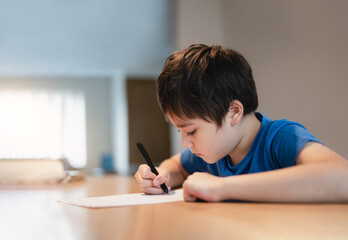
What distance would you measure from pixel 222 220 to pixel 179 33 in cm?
Result: 248

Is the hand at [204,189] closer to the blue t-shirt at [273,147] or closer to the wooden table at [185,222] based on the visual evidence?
the wooden table at [185,222]

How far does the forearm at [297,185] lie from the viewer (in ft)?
1.80

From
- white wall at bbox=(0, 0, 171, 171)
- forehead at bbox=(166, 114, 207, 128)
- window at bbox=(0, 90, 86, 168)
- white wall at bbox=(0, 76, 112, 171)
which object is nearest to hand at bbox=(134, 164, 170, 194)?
forehead at bbox=(166, 114, 207, 128)

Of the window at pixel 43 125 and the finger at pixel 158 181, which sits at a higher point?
the finger at pixel 158 181

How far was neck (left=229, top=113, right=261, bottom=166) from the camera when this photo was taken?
82 cm

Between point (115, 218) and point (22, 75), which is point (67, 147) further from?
point (115, 218)

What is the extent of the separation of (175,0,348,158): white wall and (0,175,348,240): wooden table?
1090mm

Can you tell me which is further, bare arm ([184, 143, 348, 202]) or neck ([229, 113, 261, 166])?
neck ([229, 113, 261, 166])

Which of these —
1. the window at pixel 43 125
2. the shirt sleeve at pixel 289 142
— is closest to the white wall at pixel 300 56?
the shirt sleeve at pixel 289 142

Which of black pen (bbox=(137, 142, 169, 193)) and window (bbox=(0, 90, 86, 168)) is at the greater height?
black pen (bbox=(137, 142, 169, 193))

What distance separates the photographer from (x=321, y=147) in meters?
0.64

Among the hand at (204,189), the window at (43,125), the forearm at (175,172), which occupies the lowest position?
the window at (43,125)

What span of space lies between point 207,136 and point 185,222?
34 centimetres

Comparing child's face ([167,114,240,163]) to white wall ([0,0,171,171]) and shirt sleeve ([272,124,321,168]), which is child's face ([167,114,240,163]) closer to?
shirt sleeve ([272,124,321,168])
